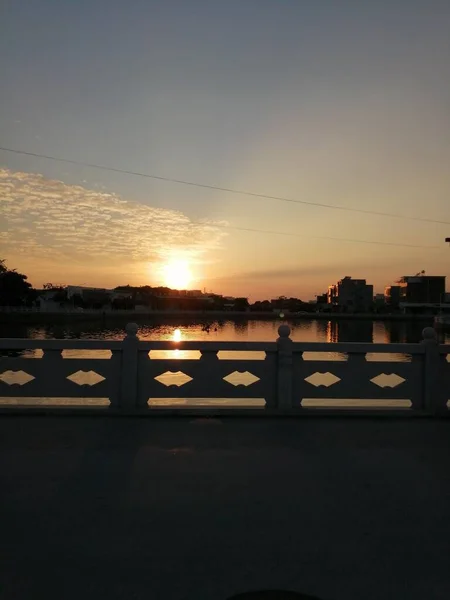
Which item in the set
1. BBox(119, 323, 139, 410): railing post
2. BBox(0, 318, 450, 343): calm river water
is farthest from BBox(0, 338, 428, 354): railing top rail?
BBox(0, 318, 450, 343): calm river water

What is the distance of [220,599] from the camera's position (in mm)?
2533

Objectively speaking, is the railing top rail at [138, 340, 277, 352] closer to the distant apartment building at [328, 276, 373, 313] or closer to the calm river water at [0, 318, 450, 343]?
the calm river water at [0, 318, 450, 343]

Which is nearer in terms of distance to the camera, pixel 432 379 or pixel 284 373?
pixel 284 373

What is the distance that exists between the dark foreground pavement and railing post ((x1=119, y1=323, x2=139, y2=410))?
1.02 m

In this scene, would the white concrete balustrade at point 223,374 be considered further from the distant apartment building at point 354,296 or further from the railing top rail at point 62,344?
the distant apartment building at point 354,296

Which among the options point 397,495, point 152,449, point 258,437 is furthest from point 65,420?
point 397,495

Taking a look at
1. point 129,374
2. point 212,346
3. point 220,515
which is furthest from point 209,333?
point 220,515

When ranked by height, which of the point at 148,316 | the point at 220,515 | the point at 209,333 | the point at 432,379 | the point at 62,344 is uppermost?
the point at 62,344

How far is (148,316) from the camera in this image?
378 feet

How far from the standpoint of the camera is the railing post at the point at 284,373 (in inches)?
274

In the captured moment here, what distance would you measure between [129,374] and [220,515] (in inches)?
145

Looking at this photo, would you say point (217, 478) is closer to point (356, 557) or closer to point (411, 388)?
point (356, 557)

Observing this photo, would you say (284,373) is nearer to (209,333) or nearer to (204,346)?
(204,346)

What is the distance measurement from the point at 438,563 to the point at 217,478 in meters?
1.92
